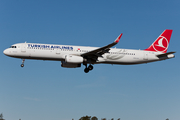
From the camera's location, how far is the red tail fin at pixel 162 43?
47375 mm

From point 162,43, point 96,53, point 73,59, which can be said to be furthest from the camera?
point 162,43

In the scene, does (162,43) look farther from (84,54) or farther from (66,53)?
(66,53)

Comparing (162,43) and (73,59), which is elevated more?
(162,43)

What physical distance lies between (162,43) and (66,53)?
19246 millimetres

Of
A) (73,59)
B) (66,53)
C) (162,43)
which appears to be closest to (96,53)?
(73,59)

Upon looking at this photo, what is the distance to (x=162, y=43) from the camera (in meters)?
48.4

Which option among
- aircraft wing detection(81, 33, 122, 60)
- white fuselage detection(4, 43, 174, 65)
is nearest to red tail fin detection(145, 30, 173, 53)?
white fuselage detection(4, 43, 174, 65)

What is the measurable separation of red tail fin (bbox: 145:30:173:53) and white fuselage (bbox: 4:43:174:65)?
9.38 feet

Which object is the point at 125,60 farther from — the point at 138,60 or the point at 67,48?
the point at 67,48

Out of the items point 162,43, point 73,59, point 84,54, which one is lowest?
point 73,59

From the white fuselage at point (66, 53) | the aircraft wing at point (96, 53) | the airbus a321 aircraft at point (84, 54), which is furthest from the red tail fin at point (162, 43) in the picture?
the aircraft wing at point (96, 53)

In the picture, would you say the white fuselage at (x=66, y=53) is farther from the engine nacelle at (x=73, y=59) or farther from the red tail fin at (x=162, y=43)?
the red tail fin at (x=162, y=43)

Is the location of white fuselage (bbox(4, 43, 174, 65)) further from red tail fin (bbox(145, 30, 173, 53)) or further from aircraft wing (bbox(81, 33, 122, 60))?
red tail fin (bbox(145, 30, 173, 53))

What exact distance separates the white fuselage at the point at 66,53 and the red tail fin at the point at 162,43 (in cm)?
286
